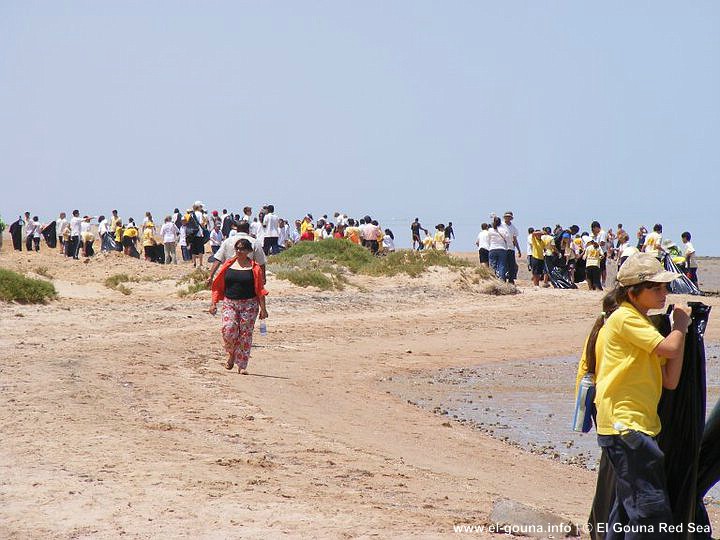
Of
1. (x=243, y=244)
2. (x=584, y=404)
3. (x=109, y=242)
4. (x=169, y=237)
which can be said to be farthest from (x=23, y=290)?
(x=584, y=404)

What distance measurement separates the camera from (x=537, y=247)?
2841 cm

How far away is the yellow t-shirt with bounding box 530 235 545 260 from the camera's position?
92.2 feet

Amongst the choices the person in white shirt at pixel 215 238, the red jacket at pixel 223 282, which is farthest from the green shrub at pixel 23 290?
the person in white shirt at pixel 215 238

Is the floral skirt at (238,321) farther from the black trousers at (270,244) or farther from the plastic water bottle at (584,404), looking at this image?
the black trousers at (270,244)

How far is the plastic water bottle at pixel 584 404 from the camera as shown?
6195 mm

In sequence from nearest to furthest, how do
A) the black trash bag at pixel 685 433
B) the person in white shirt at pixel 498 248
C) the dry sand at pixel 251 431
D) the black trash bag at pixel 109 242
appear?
the black trash bag at pixel 685 433 < the dry sand at pixel 251 431 < the person in white shirt at pixel 498 248 < the black trash bag at pixel 109 242

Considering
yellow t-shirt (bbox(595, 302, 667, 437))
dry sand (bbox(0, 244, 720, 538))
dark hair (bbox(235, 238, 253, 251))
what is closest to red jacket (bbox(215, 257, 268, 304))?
dark hair (bbox(235, 238, 253, 251))

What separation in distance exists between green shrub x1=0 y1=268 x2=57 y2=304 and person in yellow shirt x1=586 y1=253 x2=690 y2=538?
17.0m

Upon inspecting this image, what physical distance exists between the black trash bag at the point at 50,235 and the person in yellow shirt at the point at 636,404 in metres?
35.7

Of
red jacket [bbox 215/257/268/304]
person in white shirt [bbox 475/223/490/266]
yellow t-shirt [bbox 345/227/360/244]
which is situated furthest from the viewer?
yellow t-shirt [bbox 345/227/360/244]

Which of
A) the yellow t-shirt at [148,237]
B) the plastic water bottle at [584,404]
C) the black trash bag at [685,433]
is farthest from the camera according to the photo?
the yellow t-shirt at [148,237]

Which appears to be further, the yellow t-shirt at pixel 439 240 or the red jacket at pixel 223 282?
the yellow t-shirt at pixel 439 240

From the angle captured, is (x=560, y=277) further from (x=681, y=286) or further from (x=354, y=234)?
(x=354, y=234)

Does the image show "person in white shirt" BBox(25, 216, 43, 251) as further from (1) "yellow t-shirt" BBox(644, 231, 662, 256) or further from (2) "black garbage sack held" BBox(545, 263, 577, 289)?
(1) "yellow t-shirt" BBox(644, 231, 662, 256)
